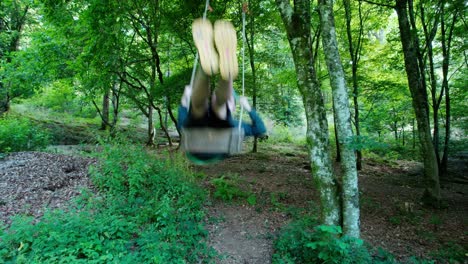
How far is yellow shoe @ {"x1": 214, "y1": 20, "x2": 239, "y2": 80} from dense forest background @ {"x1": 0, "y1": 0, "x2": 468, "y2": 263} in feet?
1.10

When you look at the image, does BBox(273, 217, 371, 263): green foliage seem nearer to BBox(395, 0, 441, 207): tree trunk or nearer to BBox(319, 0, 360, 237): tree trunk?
BBox(319, 0, 360, 237): tree trunk

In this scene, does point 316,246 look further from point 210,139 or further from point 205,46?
point 205,46

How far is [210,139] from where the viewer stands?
3268mm

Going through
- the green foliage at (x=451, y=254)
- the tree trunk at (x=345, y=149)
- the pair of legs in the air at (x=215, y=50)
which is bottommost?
the green foliage at (x=451, y=254)

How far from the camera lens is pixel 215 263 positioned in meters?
3.19

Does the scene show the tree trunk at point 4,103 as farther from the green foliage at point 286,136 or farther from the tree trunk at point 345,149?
the tree trunk at point 345,149

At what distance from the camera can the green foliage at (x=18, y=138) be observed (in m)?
6.13

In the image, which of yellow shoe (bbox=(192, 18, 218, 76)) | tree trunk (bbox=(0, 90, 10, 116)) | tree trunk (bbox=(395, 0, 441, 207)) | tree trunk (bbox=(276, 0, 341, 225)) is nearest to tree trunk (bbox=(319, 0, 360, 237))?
tree trunk (bbox=(276, 0, 341, 225))

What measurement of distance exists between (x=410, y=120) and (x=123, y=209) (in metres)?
10.4

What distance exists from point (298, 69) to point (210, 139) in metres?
1.41

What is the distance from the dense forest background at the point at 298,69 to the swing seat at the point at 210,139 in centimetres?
101

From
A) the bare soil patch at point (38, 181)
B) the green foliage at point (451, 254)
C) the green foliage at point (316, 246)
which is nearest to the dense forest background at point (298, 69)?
the green foliage at point (316, 246)

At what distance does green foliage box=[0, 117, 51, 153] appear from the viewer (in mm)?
6129

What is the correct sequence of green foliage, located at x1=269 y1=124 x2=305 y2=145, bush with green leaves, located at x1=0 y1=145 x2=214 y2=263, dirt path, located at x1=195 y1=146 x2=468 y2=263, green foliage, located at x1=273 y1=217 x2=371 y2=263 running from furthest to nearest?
1. green foliage, located at x1=269 y1=124 x2=305 y2=145
2. dirt path, located at x1=195 y1=146 x2=468 y2=263
3. green foliage, located at x1=273 y1=217 x2=371 y2=263
4. bush with green leaves, located at x1=0 y1=145 x2=214 y2=263
